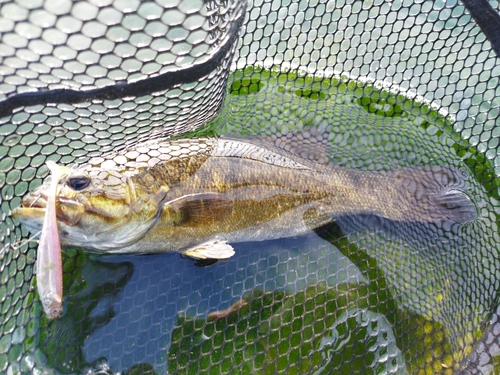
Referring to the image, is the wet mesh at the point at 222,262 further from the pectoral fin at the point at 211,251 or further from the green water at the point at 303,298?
the pectoral fin at the point at 211,251

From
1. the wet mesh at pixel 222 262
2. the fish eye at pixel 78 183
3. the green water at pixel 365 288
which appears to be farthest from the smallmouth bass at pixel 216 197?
the green water at pixel 365 288

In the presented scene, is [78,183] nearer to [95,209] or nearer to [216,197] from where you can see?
[95,209]

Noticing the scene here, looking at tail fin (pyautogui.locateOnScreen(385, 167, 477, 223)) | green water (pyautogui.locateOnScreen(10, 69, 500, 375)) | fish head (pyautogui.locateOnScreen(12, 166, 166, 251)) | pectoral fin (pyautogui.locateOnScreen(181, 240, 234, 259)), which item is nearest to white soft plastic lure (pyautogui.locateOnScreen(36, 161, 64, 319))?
fish head (pyautogui.locateOnScreen(12, 166, 166, 251))

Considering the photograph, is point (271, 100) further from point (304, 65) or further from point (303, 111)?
point (304, 65)

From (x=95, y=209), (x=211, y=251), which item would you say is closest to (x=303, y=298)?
(x=211, y=251)

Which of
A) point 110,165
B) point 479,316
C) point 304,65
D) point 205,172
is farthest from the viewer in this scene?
point 304,65

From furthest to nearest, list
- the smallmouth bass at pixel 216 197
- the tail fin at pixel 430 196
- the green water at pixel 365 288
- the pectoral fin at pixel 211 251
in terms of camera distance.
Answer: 1. the tail fin at pixel 430 196
2. the green water at pixel 365 288
3. the pectoral fin at pixel 211 251
4. the smallmouth bass at pixel 216 197

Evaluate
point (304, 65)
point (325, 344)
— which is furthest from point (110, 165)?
point (304, 65)

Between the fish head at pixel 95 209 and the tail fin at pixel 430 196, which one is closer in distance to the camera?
the fish head at pixel 95 209
